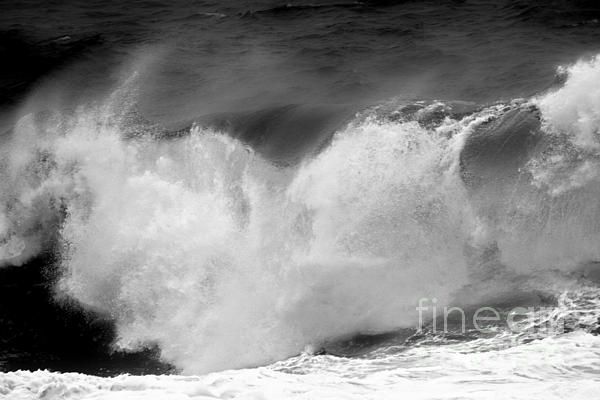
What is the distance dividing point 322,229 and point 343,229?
40cm

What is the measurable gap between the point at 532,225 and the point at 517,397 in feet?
16.6

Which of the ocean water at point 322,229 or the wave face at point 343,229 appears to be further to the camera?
the wave face at point 343,229

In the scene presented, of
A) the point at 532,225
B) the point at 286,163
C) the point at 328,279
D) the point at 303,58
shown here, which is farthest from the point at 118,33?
the point at 532,225

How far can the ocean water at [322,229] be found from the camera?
12.3m

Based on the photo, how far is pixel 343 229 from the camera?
15.0 meters

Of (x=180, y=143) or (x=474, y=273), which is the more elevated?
(x=180, y=143)

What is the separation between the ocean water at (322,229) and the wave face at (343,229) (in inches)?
1.6

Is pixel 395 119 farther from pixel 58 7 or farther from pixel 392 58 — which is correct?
pixel 58 7

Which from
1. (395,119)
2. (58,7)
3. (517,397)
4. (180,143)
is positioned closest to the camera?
(517,397)

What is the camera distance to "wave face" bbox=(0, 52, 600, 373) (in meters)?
14.4

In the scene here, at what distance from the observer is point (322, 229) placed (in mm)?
15094

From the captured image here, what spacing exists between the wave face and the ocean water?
4cm

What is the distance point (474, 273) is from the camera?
14.6 m

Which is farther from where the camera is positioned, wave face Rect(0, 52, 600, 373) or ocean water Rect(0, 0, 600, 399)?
wave face Rect(0, 52, 600, 373)
